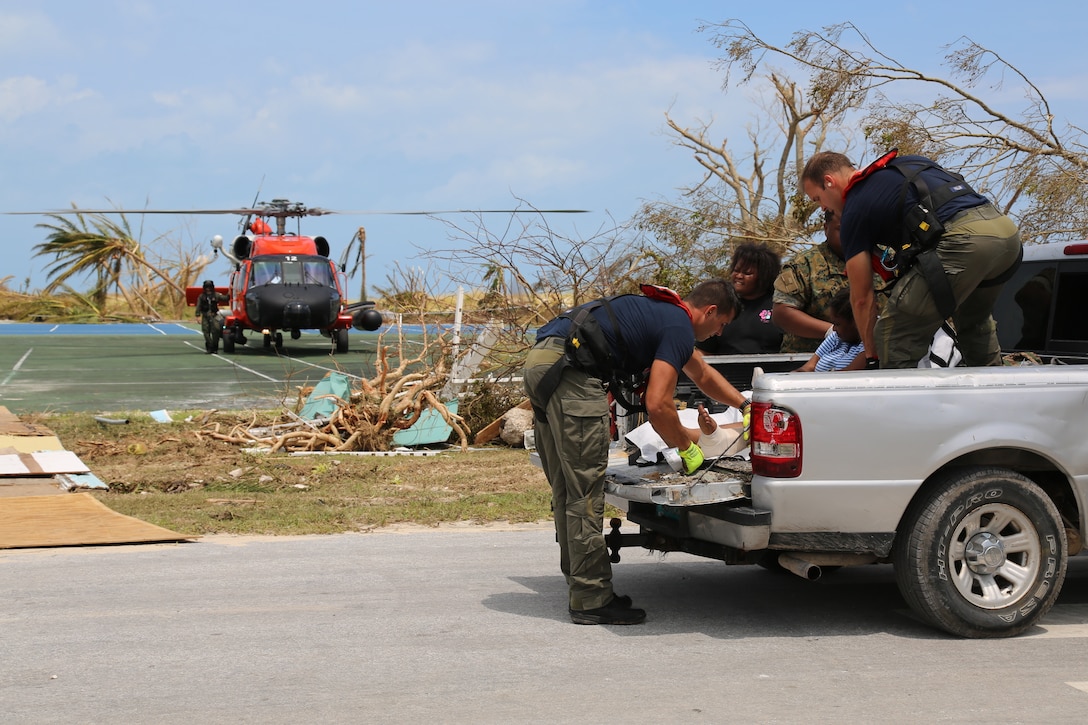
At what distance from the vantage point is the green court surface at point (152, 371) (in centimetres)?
1792

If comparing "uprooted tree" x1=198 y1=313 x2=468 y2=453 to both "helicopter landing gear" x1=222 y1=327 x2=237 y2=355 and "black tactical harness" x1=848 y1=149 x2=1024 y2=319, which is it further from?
"helicopter landing gear" x1=222 y1=327 x2=237 y2=355

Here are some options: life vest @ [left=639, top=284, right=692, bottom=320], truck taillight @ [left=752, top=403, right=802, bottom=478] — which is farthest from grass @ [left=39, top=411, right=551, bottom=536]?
truck taillight @ [left=752, top=403, right=802, bottom=478]

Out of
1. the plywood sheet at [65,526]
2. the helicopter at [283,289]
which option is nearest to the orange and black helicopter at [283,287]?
the helicopter at [283,289]

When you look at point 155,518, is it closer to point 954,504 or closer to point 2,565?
point 2,565

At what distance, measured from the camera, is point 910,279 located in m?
5.81

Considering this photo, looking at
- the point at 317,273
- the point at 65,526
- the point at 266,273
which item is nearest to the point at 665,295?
the point at 65,526

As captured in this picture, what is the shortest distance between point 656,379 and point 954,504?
1.42m

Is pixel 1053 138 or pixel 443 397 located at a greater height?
pixel 1053 138

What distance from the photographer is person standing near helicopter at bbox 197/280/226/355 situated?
31397mm

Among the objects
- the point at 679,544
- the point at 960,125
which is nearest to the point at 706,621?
the point at 679,544

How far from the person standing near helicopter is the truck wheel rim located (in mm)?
27410

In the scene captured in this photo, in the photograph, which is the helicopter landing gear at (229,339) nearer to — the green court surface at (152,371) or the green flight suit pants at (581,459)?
the green court surface at (152,371)

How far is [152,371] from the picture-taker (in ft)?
81.1

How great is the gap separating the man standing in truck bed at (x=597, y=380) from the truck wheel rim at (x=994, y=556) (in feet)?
3.85
